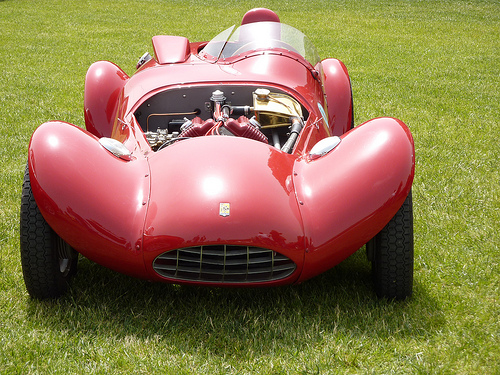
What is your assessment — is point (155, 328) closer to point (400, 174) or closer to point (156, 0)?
point (400, 174)

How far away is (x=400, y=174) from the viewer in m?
3.28

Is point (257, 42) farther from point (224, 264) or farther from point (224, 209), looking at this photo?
point (224, 264)

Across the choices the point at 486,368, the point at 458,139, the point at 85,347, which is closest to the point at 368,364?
the point at 486,368

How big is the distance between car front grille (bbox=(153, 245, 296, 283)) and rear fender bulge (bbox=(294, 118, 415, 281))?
0.16 meters

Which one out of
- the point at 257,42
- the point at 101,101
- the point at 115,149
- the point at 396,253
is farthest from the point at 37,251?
the point at 257,42

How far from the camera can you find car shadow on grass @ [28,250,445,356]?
313cm

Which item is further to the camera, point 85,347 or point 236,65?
point 236,65

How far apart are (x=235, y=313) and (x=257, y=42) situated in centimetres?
281

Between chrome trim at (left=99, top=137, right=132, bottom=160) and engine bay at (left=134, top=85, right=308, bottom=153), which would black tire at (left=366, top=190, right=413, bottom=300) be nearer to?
engine bay at (left=134, top=85, right=308, bottom=153)

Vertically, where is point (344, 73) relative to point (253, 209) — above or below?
below

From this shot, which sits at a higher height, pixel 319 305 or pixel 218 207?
pixel 218 207

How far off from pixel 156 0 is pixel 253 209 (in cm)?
1847

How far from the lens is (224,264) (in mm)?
3004

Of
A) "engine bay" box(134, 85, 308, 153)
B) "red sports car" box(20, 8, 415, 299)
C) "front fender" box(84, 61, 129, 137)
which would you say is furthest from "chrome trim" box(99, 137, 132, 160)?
"front fender" box(84, 61, 129, 137)
